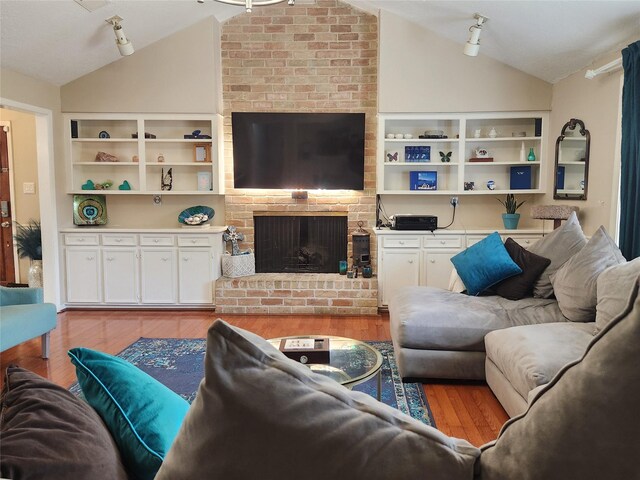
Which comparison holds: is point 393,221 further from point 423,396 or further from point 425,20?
point 423,396

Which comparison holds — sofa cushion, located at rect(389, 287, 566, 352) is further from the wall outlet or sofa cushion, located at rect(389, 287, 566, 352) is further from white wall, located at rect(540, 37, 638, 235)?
the wall outlet

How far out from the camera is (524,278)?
11.8ft

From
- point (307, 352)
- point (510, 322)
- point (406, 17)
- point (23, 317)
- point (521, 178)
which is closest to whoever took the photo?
point (307, 352)

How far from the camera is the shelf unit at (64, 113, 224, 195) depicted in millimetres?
5332

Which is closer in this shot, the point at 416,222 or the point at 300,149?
the point at 416,222

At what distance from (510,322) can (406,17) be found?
133 inches

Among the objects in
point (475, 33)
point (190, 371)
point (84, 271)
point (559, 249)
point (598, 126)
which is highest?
point (475, 33)

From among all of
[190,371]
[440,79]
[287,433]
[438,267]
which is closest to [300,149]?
[440,79]

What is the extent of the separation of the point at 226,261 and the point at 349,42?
108 inches

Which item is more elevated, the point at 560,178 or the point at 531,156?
the point at 531,156

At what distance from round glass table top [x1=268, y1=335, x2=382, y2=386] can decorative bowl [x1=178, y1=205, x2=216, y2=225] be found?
306 cm

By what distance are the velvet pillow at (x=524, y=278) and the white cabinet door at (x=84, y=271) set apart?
407 centimetres

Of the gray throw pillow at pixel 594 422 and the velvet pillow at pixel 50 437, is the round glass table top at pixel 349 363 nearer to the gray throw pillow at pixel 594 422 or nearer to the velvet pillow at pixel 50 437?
the velvet pillow at pixel 50 437

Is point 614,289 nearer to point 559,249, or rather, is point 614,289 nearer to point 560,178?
point 559,249
